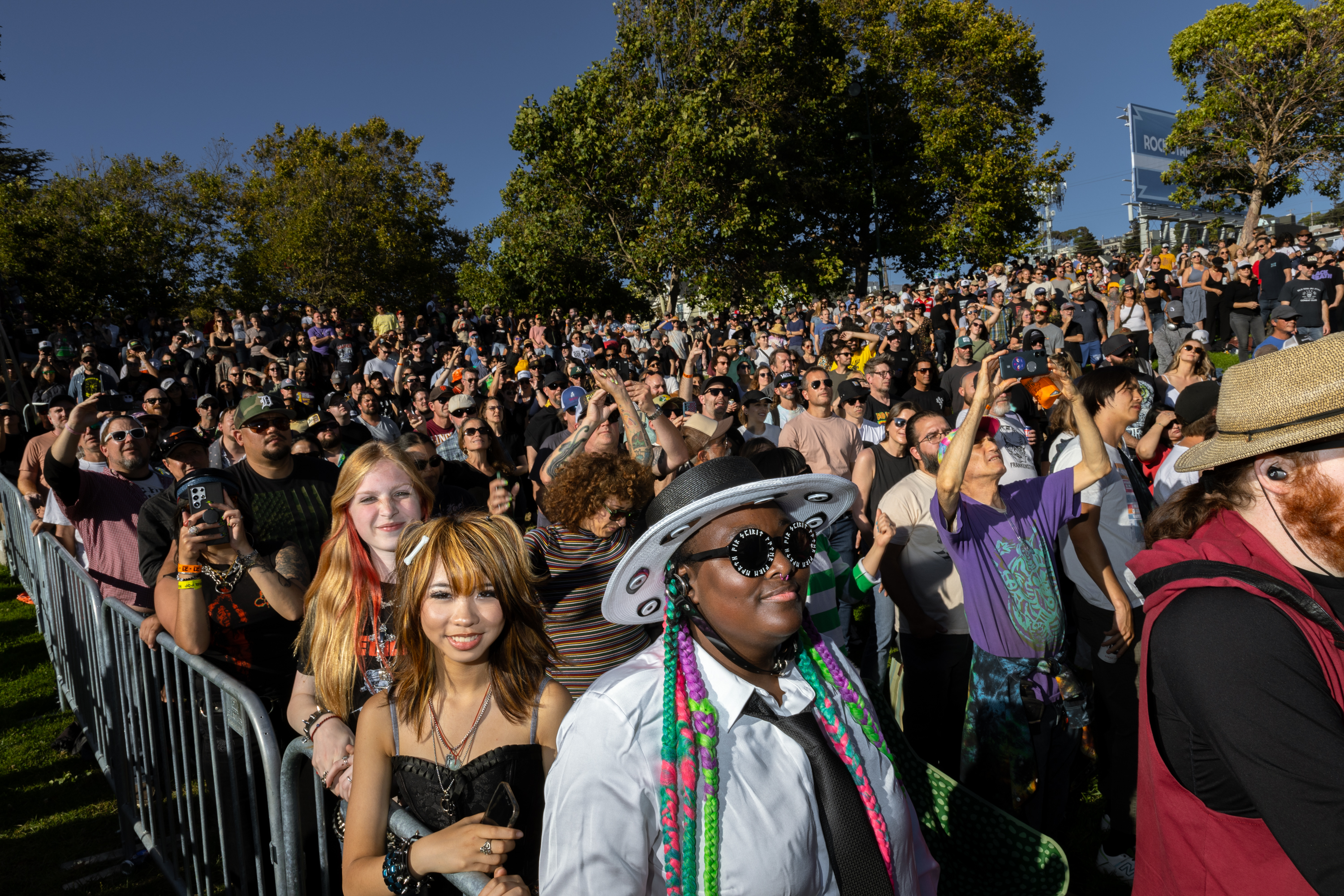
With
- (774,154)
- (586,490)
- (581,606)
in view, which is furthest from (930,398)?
(774,154)

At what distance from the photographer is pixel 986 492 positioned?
11.8ft

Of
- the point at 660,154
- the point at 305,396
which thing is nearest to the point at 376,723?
the point at 305,396

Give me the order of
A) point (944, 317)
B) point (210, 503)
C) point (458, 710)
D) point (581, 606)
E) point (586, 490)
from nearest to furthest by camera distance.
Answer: point (458, 710)
point (210, 503)
point (581, 606)
point (586, 490)
point (944, 317)

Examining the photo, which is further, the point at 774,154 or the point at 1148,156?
the point at 1148,156

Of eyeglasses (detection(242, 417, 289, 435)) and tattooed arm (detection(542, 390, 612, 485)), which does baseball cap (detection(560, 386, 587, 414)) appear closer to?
tattooed arm (detection(542, 390, 612, 485))

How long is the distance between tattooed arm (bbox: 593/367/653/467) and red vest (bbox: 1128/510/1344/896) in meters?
3.18

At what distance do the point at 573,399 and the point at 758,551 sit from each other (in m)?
7.56

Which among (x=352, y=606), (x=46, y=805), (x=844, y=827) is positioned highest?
(x=352, y=606)

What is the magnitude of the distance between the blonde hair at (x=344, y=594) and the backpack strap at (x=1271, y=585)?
238cm

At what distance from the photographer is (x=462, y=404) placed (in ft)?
24.0

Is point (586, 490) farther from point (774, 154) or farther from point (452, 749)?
point (774, 154)

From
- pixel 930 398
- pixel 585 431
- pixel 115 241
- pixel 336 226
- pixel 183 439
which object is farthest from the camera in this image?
pixel 336 226

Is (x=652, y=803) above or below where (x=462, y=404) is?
below

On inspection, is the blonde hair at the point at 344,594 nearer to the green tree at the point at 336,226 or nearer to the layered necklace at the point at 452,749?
the layered necklace at the point at 452,749
